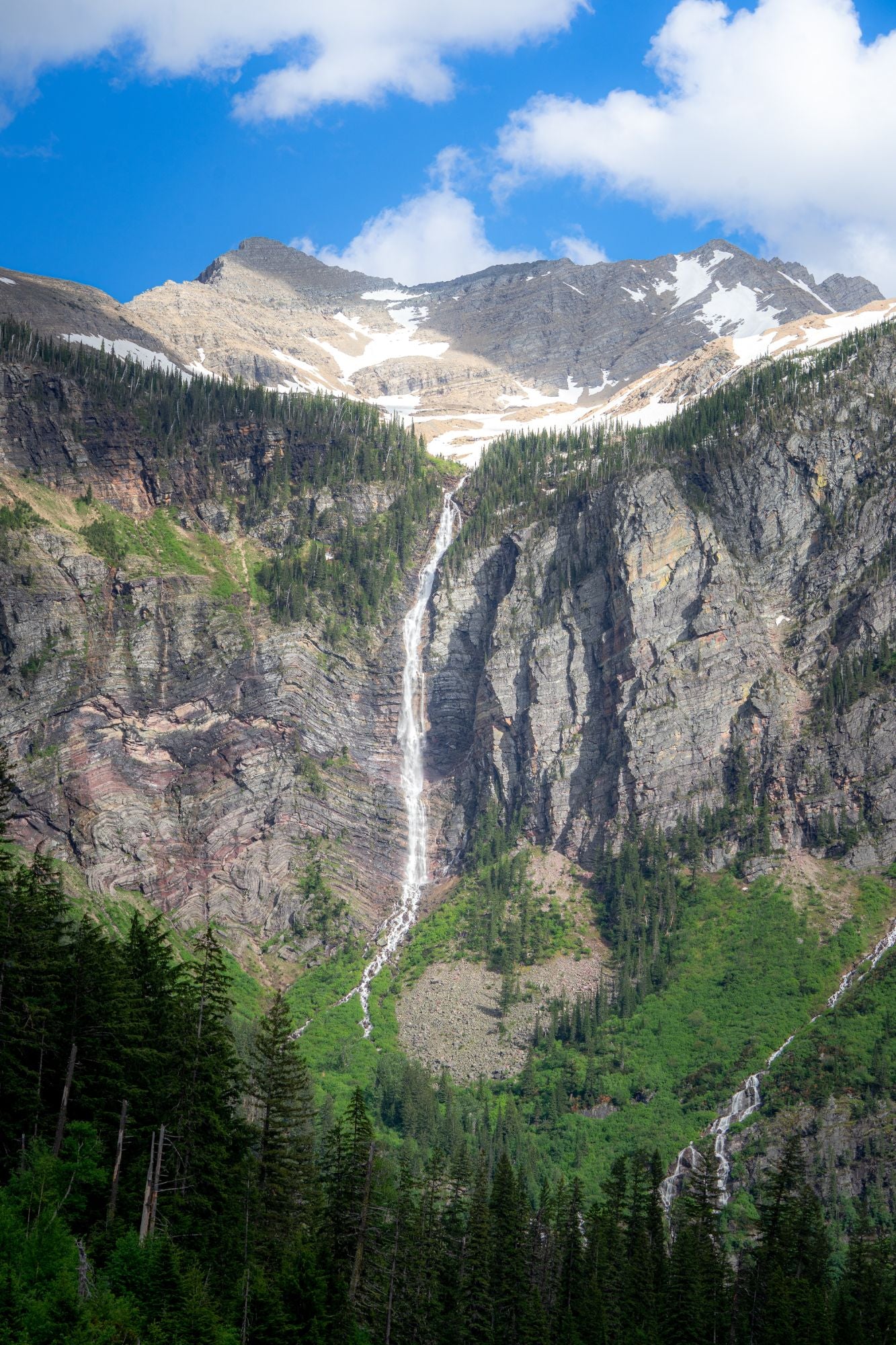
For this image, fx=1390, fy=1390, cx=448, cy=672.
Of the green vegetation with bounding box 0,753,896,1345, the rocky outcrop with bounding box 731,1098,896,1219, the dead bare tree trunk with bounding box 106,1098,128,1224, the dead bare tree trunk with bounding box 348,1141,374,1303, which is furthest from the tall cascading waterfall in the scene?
the dead bare tree trunk with bounding box 106,1098,128,1224

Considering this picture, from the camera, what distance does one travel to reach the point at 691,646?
169 m

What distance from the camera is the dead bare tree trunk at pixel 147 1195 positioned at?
5766 cm

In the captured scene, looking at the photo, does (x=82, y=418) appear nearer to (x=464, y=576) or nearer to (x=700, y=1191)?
(x=464, y=576)

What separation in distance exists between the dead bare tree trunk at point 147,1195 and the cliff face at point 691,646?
10497 cm

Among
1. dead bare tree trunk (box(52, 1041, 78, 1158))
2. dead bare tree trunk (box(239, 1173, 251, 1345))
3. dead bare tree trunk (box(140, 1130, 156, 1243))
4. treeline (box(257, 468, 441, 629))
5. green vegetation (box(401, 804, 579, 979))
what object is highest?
treeline (box(257, 468, 441, 629))

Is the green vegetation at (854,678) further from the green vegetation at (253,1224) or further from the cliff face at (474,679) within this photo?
the green vegetation at (253,1224)

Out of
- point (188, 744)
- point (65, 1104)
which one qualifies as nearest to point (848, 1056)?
point (65, 1104)

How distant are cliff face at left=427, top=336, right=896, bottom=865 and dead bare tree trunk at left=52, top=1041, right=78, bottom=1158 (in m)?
107

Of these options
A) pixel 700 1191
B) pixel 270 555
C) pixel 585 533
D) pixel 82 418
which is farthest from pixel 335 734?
pixel 700 1191

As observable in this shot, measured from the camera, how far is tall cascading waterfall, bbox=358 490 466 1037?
158375 millimetres

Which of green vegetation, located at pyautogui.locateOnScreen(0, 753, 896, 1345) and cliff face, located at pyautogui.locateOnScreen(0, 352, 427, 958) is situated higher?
cliff face, located at pyautogui.locateOnScreen(0, 352, 427, 958)

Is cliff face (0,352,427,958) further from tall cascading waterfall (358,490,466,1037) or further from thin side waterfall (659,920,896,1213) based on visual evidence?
thin side waterfall (659,920,896,1213)

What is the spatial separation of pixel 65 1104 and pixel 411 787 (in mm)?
121114

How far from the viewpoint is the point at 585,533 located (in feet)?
618
